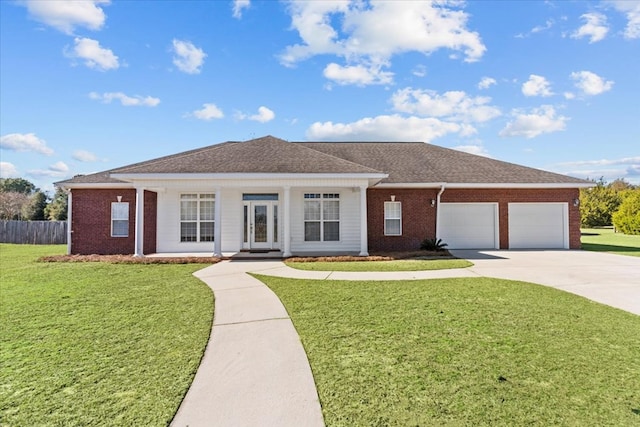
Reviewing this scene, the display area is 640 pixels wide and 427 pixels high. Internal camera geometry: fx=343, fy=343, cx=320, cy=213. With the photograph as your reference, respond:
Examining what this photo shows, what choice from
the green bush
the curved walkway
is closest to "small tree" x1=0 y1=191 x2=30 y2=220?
the curved walkway

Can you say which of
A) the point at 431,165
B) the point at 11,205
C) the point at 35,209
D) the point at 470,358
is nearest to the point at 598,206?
the point at 431,165

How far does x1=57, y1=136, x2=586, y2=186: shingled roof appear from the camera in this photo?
42.7 ft

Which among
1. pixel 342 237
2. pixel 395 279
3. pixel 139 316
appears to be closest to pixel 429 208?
pixel 342 237

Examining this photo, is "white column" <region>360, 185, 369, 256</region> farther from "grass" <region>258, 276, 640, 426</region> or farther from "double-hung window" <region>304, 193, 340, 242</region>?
"grass" <region>258, 276, 640, 426</region>

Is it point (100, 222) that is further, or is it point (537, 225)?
point (537, 225)

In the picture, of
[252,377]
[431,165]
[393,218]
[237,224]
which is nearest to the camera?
[252,377]

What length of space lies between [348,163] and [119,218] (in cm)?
1056

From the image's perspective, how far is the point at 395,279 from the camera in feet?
28.1

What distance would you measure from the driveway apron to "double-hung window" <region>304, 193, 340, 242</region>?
361 inches

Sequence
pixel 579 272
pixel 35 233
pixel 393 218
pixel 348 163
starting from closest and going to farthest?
1. pixel 579 272
2. pixel 348 163
3. pixel 393 218
4. pixel 35 233

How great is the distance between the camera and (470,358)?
394 centimetres

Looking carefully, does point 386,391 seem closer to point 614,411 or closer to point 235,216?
point 614,411

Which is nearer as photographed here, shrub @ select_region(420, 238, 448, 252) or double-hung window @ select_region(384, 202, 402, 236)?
shrub @ select_region(420, 238, 448, 252)

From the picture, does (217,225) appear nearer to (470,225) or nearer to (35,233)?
(470,225)
